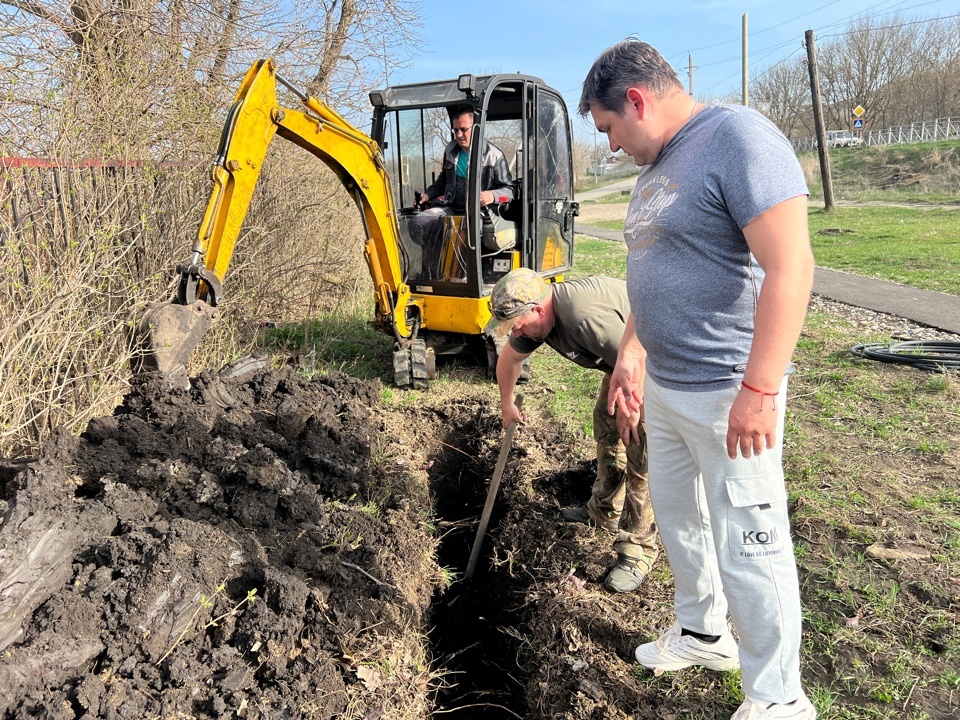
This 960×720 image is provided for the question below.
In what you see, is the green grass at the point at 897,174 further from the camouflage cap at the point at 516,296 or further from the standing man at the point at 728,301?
the standing man at the point at 728,301

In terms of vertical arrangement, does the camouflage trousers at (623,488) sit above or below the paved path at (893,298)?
below

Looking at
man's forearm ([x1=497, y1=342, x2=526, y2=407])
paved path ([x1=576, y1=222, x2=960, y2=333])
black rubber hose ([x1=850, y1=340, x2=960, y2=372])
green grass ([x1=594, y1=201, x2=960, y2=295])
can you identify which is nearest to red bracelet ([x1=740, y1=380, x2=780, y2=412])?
man's forearm ([x1=497, y1=342, x2=526, y2=407])

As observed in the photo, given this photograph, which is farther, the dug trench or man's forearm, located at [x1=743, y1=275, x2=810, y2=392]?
the dug trench

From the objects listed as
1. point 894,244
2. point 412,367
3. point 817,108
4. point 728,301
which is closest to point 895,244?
point 894,244

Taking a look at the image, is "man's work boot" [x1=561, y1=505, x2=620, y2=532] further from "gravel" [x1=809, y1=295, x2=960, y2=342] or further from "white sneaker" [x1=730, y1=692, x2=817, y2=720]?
"gravel" [x1=809, y1=295, x2=960, y2=342]

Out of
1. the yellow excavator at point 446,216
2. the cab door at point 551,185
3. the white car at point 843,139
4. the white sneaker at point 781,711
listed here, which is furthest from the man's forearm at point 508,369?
the white car at point 843,139

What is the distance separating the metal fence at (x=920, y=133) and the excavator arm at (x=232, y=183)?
34081 millimetres

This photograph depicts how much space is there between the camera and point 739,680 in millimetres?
2812

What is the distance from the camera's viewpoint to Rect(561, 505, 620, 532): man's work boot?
402cm

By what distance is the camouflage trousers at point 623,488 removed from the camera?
3.58m

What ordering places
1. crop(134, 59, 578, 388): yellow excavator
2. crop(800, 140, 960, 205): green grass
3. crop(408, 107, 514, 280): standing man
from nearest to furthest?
crop(134, 59, 578, 388): yellow excavator, crop(408, 107, 514, 280): standing man, crop(800, 140, 960, 205): green grass

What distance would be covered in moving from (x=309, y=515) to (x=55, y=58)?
13.7 feet

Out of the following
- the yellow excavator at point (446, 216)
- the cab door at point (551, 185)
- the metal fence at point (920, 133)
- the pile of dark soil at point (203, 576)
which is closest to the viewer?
the pile of dark soil at point (203, 576)

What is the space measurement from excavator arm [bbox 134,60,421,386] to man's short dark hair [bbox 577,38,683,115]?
3149mm
